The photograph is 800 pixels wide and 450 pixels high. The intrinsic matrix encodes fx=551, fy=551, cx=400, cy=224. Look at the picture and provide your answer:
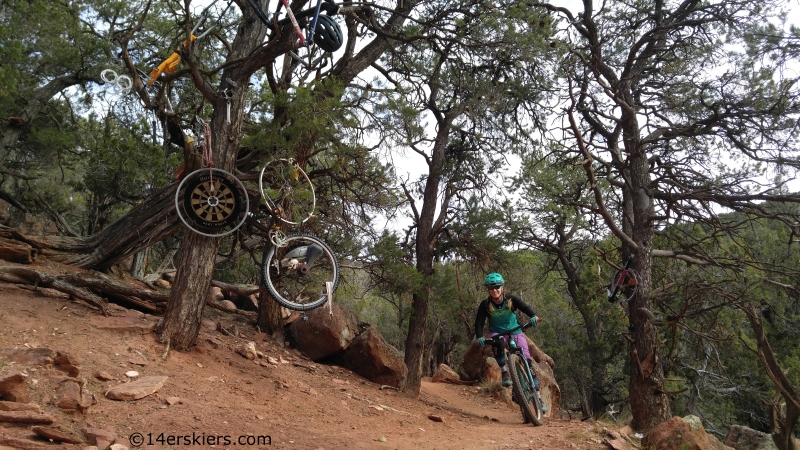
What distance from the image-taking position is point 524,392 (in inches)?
281

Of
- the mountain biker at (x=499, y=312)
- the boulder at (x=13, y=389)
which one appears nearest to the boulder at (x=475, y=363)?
the mountain biker at (x=499, y=312)

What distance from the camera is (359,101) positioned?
30.5 ft

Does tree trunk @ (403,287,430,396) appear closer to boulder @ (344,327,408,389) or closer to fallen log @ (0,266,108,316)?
boulder @ (344,327,408,389)

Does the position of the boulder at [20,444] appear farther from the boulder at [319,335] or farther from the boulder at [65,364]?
the boulder at [319,335]

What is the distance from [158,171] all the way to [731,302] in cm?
1133

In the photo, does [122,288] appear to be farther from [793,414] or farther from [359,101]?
[793,414]

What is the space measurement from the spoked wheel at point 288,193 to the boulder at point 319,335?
11.5ft

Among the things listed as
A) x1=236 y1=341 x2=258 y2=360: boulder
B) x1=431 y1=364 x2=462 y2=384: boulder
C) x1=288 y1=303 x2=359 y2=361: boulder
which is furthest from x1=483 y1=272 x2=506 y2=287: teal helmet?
x1=431 y1=364 x2=462 y2=384: boulder

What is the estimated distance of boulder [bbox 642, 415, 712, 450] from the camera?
5.82m

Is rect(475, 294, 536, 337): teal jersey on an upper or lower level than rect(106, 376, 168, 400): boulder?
upper

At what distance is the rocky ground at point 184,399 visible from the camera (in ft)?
14.2

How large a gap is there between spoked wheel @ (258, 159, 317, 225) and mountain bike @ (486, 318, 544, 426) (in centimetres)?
291

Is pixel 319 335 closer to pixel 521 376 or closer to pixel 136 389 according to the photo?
pixel 521 376

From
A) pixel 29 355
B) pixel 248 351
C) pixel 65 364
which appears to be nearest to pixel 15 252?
pixel 248 351
